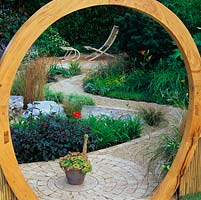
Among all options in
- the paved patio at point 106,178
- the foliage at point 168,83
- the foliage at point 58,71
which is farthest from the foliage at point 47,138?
the foliage at point 58,71

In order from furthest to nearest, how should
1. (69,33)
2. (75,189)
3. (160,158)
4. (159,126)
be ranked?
(69,33) → (159,126) → (160,158) → (75,189)

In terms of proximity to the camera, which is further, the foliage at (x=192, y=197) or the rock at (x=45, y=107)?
the rock at (x=45, y=107)

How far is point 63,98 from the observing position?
9570 mm

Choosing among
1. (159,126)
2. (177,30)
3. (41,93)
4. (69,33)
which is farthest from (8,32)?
(177,30)

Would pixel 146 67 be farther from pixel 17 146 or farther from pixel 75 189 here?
pixel 75 189

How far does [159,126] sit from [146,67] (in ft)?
11.4

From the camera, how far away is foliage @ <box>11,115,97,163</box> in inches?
263

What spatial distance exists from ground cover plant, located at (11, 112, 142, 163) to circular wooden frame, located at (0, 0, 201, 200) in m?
1.78

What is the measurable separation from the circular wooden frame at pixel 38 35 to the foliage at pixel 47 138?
1.76 metres

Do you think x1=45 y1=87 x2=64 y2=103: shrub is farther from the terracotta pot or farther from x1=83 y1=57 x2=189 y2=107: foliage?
the terracotta pot

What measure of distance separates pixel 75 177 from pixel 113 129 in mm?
1886

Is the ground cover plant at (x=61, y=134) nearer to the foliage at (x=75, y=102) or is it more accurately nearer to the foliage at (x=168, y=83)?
the foliage at (x=75, y=102)

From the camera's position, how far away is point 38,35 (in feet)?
14.4

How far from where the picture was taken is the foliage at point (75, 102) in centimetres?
867
